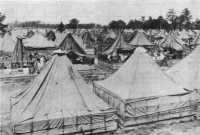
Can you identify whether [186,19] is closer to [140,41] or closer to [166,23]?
[166,23]

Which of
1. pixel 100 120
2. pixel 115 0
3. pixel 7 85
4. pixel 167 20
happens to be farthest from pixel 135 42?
pixel 167 20

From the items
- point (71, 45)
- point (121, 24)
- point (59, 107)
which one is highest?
point (121, 24)

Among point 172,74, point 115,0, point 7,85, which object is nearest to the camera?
point 115,0

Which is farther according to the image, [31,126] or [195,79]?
[195,79]

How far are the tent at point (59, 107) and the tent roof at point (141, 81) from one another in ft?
5.60

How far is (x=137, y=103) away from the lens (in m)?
10.7

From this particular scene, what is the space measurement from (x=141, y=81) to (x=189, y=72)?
369 centimetres

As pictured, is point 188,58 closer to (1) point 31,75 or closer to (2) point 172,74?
(2) point 172,74

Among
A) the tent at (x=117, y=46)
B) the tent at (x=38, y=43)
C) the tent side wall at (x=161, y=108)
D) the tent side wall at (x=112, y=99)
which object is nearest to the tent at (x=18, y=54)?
the tent at (x=38, y=43)

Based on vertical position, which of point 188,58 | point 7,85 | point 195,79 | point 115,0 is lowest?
point 7,85

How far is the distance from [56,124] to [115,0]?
5991mm

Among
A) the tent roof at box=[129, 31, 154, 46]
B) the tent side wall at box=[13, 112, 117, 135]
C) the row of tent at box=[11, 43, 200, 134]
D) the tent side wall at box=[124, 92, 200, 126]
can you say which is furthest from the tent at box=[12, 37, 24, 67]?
the tent roof at box=[129, 31, 154, 46]

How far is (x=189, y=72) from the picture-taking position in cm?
1385

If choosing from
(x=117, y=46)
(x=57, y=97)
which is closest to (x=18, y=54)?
(x=117, y=46)
